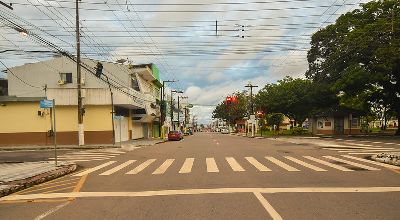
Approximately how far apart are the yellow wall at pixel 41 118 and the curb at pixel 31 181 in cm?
2672

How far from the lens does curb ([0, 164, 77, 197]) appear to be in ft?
39.3

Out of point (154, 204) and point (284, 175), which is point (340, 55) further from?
point (154, 204)

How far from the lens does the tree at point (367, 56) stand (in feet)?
140

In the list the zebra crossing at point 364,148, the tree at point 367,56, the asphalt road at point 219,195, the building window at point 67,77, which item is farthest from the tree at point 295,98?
the asphalt road at point 219,195

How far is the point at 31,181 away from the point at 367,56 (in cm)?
4173

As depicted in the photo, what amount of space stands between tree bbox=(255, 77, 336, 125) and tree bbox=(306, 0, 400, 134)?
4.81m

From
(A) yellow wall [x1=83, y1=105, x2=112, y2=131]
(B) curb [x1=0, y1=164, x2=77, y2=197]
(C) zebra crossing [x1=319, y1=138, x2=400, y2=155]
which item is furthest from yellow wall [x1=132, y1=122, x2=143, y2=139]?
(B) curb [x1=0, y1=164, x2=77, y2=197]

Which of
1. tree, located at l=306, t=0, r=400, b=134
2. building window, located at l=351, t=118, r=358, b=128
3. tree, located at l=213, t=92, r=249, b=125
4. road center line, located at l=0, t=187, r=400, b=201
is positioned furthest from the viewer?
tree, located at l=213, t=92, r=249, b=125

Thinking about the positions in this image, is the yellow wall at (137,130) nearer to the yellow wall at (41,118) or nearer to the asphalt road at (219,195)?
the yellow wall at (41,118)

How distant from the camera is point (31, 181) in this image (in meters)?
13.6

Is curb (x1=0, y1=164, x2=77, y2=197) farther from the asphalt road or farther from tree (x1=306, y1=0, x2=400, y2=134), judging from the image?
tree (x1=306, y1=0, x2=400, y2=134)

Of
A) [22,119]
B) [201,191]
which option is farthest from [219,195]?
[22,119]

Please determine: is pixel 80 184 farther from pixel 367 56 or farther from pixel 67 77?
pixel 367 56

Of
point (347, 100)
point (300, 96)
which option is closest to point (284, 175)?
point (347, 100)
